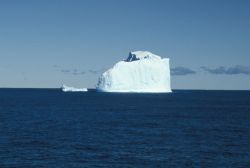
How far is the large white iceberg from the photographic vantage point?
145 metres

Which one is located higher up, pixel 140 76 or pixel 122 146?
pixel 140 76

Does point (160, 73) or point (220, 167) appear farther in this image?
point (160, 73)

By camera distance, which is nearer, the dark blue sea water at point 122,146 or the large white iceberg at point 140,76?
the dark blue sea water at point 122,146

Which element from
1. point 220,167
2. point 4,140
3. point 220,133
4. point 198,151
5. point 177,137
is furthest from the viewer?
point 220,133

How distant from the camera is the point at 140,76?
147500 millimetres

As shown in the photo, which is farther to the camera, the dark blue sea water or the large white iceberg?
the large white iceberg

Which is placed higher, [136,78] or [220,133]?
[136,78]

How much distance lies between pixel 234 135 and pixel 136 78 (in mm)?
105719

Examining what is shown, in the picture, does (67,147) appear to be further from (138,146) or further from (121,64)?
(121,64)

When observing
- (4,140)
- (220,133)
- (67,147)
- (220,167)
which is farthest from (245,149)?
(4,140)

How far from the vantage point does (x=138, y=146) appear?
35.2m

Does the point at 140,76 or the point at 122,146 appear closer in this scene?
the point at 122,146

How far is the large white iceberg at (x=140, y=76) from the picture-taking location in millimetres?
144875

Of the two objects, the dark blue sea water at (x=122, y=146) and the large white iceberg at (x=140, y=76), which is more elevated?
the large white iceberg at (x=140, y=76)
